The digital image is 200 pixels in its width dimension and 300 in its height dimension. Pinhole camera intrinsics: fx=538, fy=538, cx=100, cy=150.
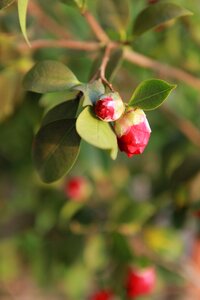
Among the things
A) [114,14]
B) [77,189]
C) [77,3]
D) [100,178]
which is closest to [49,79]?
[77,3]

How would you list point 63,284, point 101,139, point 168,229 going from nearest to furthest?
1. point 101,139
2. point 168,229
3. point 63,284

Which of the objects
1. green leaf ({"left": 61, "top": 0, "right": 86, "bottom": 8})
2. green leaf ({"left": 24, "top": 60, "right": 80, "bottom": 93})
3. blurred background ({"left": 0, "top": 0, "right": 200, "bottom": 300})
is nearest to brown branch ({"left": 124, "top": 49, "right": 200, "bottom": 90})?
blurred background ({"left": 0, "top": 0, "right": 200, "bottom": 300})

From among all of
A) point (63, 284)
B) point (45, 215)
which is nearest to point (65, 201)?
point (45, 215)

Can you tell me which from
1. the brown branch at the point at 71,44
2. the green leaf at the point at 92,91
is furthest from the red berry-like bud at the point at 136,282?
the green leaf at the point at 92,91

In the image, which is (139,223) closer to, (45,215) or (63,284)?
(45,215)

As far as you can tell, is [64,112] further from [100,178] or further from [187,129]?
[100,178]

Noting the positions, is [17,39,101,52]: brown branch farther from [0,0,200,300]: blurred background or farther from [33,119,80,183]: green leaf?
[33,119,80,183]: green leaf
